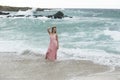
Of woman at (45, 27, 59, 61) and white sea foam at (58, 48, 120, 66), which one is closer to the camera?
woman at (45, 27, 59, 61)

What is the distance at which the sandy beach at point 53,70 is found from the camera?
10.1 meters

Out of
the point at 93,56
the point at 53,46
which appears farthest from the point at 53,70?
the point at 93,56

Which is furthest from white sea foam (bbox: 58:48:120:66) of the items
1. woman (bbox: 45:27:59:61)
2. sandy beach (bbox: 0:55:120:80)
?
woman (bbox: 45:27:59:61)

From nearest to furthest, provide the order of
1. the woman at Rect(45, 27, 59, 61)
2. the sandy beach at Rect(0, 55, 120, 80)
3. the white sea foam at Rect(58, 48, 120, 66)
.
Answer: the sandy beach at Rect(0, 55, 120, 80), the woman at Rect(45, 27, 59, 61), the white sea foam at Rect(58, 48, 120, 66)

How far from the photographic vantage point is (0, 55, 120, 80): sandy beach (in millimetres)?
10086

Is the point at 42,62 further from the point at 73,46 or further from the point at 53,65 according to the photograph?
the point at 73,46

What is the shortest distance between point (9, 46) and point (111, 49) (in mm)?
4923

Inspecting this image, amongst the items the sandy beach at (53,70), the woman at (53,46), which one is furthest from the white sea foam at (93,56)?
the woman at (53,46)

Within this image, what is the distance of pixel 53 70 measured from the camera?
11.3 metres

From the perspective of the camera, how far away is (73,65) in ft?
40.3

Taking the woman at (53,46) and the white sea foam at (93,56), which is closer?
the woman at (53,46)

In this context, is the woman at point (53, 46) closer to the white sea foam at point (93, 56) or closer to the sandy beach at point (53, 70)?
the sandy beach at point (53, 70)

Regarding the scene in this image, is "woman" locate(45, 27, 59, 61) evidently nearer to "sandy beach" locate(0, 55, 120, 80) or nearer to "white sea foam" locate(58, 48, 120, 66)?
"sandy beach" locate(0, 55, 120, 80)

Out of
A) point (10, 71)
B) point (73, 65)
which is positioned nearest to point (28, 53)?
point (73, 65)
